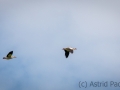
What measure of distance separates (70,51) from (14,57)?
10.4m

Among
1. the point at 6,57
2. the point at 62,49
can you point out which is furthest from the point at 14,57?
the point at 62,49

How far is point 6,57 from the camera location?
7475 centimetres

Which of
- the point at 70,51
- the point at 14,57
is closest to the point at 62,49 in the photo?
the point at 70,51

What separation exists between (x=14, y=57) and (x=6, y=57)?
1532 millimetres

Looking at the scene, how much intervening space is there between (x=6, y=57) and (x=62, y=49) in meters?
10.1

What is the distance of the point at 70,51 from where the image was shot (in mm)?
71375

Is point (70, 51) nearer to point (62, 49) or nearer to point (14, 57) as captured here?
point (62, 49)

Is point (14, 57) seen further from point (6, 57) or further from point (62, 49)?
point (62, 49)

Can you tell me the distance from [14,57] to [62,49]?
30.7 feet

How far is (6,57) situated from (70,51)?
444 inches

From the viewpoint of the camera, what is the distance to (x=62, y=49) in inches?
2805

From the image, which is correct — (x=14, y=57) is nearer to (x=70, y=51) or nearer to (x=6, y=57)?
(x=6, y=57)
